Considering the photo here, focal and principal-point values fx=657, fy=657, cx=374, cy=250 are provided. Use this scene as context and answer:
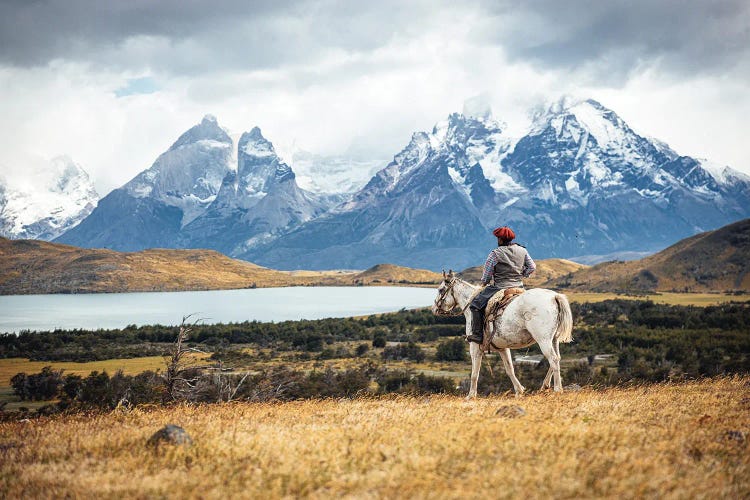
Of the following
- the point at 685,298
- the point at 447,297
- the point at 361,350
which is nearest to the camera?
the point at 447,297

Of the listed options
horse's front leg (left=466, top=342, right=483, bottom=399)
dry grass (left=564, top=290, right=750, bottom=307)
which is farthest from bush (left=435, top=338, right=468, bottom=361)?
dry grass (left=564, top=290, right=750, bottom=307)

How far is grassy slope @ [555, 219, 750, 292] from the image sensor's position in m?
140

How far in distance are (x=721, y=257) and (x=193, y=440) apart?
529 feet

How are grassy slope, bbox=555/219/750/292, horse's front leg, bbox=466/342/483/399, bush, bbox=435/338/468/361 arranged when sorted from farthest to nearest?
grassy slope, bbox=555/219/750/292
bush, bbox=435/338/468/361
horse's front leg, bbox=466/342/483/399

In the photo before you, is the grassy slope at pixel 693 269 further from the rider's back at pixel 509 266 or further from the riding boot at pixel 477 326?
the riding boot at pixel 477 326

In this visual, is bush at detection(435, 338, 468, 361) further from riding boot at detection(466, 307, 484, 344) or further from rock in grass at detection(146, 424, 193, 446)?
rock in grass at detection(146, 424, 193, 446)

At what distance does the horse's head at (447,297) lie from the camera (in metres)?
17.1

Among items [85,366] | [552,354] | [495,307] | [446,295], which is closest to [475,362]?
[495,307]

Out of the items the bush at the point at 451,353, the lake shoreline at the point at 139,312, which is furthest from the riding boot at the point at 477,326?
the lake shoreline at the point at 139,312

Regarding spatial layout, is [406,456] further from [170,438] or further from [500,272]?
[500,272]

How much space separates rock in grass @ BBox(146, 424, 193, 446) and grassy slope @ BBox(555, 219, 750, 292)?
14467 centimetres

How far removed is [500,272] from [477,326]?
1.41 meters

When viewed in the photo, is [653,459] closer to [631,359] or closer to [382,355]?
[631,359]

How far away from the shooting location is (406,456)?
813cm
